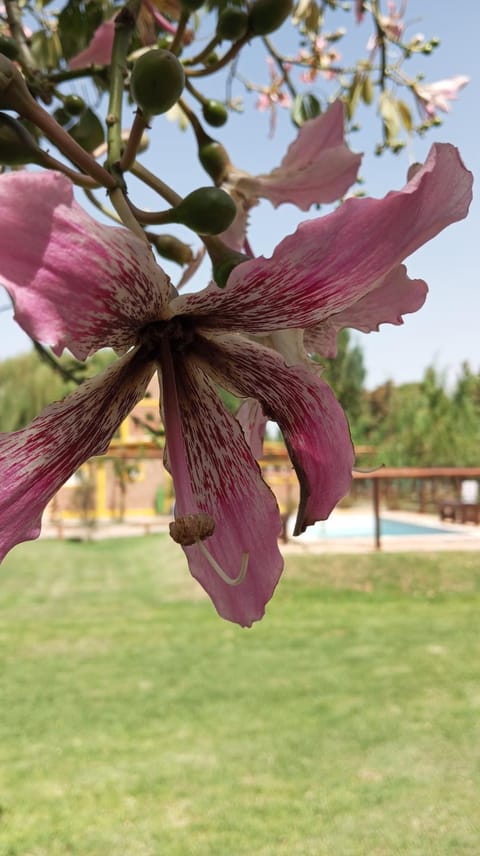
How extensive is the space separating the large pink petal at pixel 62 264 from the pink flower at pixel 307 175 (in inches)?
8.6

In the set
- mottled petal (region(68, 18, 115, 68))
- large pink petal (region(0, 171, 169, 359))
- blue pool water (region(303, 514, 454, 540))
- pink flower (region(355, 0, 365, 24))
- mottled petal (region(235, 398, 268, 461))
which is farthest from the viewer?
blue pool water (region(303, 514, 454, 540))

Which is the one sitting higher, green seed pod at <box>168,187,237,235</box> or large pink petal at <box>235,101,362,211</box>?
large pink petal at <box>235,101,362,211</box>

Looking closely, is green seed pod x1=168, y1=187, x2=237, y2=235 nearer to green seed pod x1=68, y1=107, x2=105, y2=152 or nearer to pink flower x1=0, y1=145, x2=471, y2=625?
pink flower x1=0, y1=145, x2=471, y2=625

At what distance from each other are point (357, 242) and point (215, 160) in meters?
0.38

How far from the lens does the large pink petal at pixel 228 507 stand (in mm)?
492

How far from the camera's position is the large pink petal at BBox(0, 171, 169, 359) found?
35 cm

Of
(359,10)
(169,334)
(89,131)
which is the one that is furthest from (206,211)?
(359,10)

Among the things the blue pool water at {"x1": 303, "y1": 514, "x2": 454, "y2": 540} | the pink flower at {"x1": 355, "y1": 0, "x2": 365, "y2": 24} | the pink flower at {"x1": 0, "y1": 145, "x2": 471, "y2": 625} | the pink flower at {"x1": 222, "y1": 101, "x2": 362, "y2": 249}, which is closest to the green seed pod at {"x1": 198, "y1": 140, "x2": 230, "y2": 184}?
the pink flower at {"x1": 222, "y1": 101, "x2": 362, "y2": 249}

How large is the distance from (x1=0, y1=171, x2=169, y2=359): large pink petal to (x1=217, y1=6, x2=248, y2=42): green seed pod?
0.43m

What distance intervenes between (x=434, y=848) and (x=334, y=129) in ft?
14.5

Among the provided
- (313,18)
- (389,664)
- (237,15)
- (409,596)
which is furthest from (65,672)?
(237,15)

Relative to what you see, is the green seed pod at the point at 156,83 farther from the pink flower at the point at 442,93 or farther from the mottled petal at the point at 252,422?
the pink flower at the point at 442,93

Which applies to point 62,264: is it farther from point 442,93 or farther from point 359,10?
point 442,93

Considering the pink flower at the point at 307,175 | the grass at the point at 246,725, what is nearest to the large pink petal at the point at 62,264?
the pink flower at the point at 307,175
